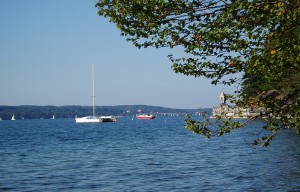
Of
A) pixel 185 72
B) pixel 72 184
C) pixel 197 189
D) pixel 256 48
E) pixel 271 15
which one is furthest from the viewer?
pixel 72 184

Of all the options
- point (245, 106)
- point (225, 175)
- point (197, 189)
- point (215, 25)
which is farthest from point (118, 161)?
point (215, 25)

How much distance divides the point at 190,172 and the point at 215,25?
18861 millimetres

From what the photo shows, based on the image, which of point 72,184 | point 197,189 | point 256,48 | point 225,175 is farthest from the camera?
point 225,175

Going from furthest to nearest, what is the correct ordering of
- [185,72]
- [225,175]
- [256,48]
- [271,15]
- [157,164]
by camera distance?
[157,164], [225,175], [185,72], [256,48], [271,15]

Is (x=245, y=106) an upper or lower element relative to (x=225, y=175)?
upper

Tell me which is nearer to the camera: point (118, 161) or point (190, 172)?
point (190, 172)

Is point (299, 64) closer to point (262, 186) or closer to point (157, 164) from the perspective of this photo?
point (262, 186)

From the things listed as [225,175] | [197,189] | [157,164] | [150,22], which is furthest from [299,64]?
[157,164]

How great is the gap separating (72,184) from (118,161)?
11724mm

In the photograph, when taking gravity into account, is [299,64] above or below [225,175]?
above

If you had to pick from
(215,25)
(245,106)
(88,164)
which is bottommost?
(88,164)

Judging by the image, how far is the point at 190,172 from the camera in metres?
27.3

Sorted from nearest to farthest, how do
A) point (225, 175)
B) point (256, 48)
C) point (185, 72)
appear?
1. point (256, 48)
2. point (185, 72)
3. point (225, 175)

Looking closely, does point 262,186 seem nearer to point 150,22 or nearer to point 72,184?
point 72,184
